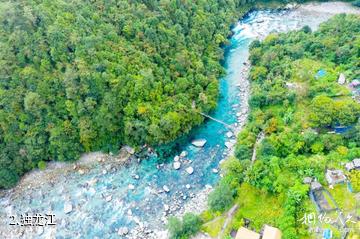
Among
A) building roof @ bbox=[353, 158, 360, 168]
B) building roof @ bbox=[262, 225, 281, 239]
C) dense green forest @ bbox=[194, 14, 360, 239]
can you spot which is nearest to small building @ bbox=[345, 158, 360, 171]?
building roof @ bbox=[353, 158, 360, 168]

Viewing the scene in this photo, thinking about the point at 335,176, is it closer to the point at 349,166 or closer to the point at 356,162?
the point at 349,166

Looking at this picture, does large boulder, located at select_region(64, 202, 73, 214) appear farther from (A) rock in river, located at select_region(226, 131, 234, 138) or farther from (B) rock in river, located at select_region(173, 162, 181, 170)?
(A) rock in river, located at select_region(226, 131, 234, 138)

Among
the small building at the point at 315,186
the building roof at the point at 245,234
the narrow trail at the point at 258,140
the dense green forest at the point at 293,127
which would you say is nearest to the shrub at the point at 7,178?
the dense green forest at the point at 293,127

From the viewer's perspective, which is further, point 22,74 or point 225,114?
point 225,114

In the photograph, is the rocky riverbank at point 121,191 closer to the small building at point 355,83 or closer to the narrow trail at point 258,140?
the narrow trail at point 258,140

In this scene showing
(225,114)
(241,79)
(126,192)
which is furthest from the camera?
(241,79)

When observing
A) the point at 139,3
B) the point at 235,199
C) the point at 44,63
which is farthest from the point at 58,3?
the point at 235,199

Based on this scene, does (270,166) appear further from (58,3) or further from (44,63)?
(58,3)

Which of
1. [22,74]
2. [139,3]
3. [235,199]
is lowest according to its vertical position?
[235,199]

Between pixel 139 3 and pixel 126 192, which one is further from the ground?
pixel 139 3
